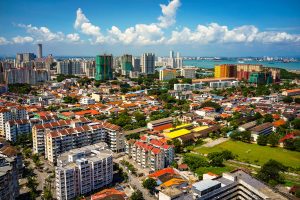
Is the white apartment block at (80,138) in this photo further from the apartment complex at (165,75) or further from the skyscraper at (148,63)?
the skyscraper at (148,63)

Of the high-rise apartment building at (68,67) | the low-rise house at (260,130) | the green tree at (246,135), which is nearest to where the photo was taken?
the green tree at (246,135)

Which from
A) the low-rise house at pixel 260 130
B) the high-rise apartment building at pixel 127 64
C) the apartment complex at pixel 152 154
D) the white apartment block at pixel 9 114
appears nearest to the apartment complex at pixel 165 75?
the high-rise apartment building at pixel 127 64

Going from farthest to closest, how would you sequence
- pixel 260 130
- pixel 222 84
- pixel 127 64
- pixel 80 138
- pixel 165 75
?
pixel 127 64 → pixel 165 75 → pixel 222 84 → pixel 260 130 → pixel 80 138

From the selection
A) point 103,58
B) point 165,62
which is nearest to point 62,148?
point 103,58

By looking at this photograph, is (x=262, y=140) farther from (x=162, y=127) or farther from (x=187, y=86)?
(x=187, y=86)

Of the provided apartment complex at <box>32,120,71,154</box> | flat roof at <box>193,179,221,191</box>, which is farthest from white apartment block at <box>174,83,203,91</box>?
flat roof at <box>193,179,221,191</box>

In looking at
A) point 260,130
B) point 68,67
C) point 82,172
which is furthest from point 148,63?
point 82,172
